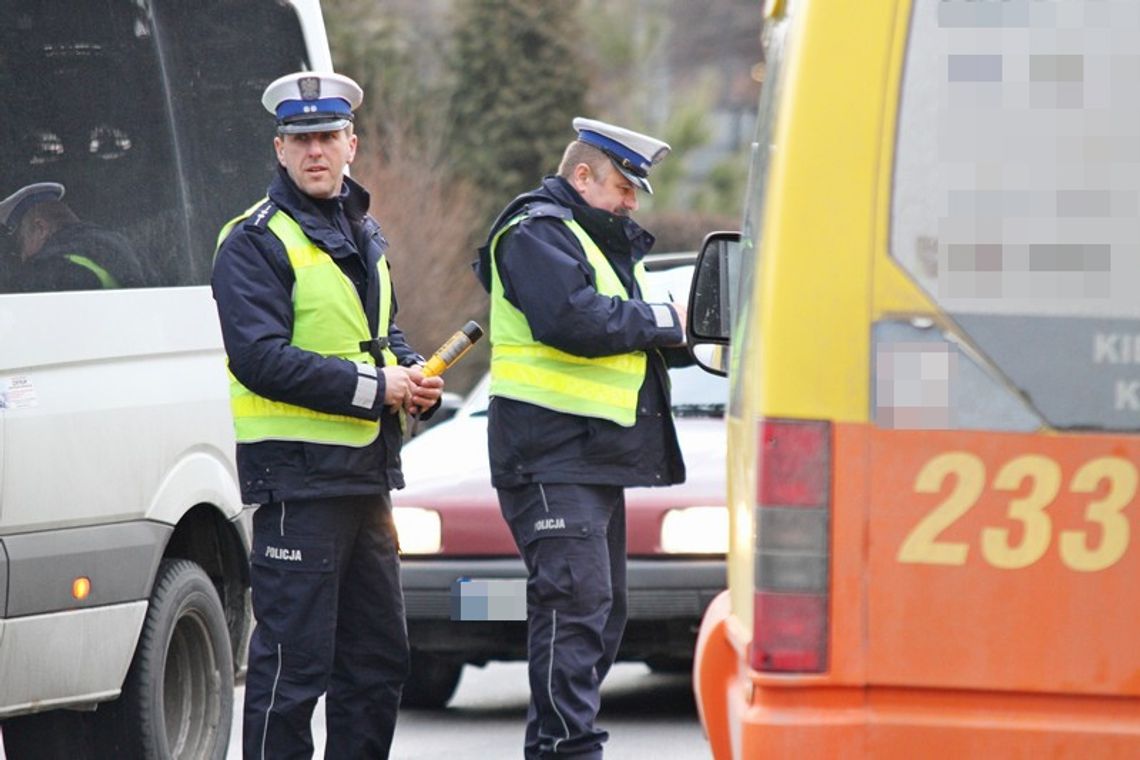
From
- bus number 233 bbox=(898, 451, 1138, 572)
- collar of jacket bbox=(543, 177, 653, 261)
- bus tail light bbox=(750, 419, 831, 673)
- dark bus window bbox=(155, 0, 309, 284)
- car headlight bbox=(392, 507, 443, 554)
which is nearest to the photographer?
bus number 233 bbox=(898, 451, 1138, 572)

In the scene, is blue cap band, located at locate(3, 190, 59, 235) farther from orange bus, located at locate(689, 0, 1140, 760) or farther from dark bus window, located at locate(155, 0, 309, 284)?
orange bus, located at locate(689, 0, 1140, 760)

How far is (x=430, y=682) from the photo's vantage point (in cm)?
840

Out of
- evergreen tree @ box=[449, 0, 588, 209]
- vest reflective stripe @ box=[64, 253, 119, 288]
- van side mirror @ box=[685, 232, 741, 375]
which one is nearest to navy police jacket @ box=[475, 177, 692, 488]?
van side mirror @ box=[685, 232, 741, 375]

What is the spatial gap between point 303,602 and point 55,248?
1.12 m

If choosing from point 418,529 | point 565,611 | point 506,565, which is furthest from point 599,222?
point 418,529

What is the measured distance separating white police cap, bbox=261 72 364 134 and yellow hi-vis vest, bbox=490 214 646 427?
65cm

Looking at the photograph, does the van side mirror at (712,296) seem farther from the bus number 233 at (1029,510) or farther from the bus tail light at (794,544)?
the bus number 233 at (1029,510)

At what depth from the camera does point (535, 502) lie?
598 cm

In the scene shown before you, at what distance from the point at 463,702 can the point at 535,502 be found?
2990 mm

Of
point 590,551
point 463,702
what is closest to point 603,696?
point 463,702

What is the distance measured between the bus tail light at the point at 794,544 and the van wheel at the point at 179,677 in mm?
2807

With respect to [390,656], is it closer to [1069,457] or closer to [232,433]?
[232,433]

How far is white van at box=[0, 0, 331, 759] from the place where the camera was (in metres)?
5.46

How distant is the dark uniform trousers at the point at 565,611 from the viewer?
589 centimetres
